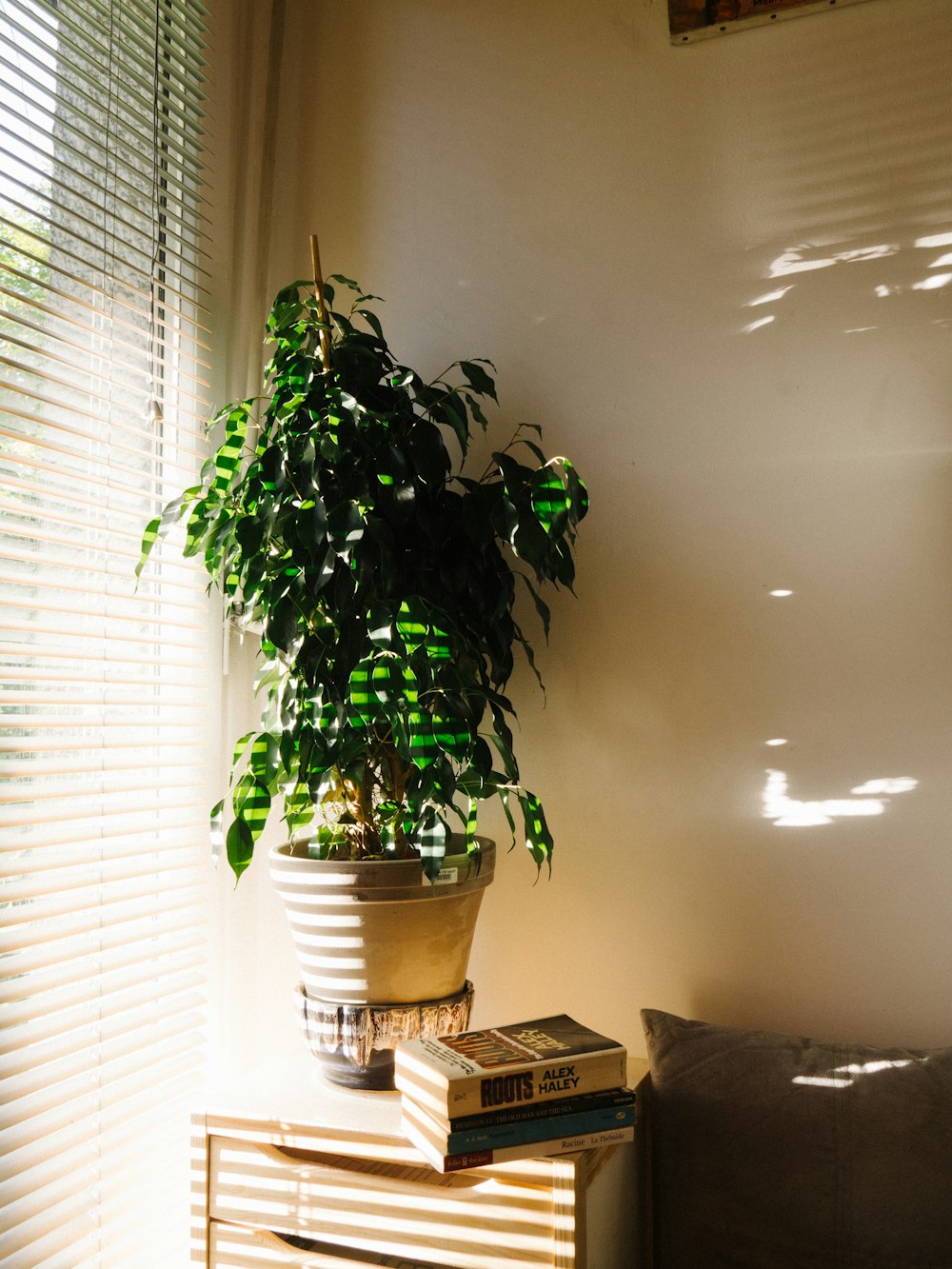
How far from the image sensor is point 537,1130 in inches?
46.0

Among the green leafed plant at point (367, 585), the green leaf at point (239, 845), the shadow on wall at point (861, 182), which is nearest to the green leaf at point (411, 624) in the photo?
the green leafed plant at point (367, 585)

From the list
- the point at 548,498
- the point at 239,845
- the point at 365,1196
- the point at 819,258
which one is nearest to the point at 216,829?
the point at 239,845

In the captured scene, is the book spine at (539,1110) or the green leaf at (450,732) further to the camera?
the green leaf at (450,732)

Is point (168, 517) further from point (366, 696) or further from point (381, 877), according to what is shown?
point (381, 877)

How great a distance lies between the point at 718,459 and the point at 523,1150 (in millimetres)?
1121

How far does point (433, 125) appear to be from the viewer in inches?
74.7

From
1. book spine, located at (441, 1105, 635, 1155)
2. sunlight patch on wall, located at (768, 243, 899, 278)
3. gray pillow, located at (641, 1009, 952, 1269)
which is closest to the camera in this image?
book spine, located at (441, 1105, 635, 1155)

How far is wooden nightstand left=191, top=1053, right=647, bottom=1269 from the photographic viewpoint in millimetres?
1206

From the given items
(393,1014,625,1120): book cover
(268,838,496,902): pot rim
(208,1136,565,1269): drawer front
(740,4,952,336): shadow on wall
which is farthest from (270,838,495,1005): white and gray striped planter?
(740,4,952,336): shadow on wall

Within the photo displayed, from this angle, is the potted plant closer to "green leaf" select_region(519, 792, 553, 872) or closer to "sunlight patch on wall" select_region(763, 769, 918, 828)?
"green leaf" select_region(519, 792, 553, 872)

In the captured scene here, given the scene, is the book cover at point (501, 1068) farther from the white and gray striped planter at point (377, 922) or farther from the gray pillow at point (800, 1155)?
the gray pillow at point (800, 1155)

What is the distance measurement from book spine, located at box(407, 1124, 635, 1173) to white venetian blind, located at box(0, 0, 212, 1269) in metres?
0.56

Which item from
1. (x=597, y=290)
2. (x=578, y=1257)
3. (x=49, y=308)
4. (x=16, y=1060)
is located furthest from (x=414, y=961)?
(x=597, y=290)

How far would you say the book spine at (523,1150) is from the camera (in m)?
1.14
